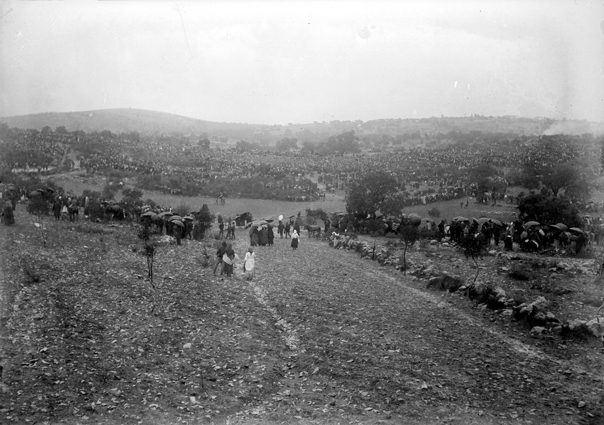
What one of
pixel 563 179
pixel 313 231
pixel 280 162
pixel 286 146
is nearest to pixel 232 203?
pixel 313 231

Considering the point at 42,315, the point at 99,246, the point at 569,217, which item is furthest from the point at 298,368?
the point at 569,217

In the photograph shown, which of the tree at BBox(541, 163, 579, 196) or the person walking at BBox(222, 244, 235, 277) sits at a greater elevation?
the tree at BBox(541, 163, 579, 196)

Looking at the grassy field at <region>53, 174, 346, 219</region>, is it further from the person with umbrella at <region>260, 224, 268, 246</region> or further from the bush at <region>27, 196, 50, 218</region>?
the bush at <region>27, 196, 50, 218</region>

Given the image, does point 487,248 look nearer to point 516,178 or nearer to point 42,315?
point 42,315

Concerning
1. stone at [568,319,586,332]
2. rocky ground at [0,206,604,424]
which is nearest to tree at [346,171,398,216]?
rocky ground at [0,206,604,424]

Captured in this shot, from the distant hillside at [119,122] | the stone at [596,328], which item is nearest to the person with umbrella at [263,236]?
the stone at [596,328]
